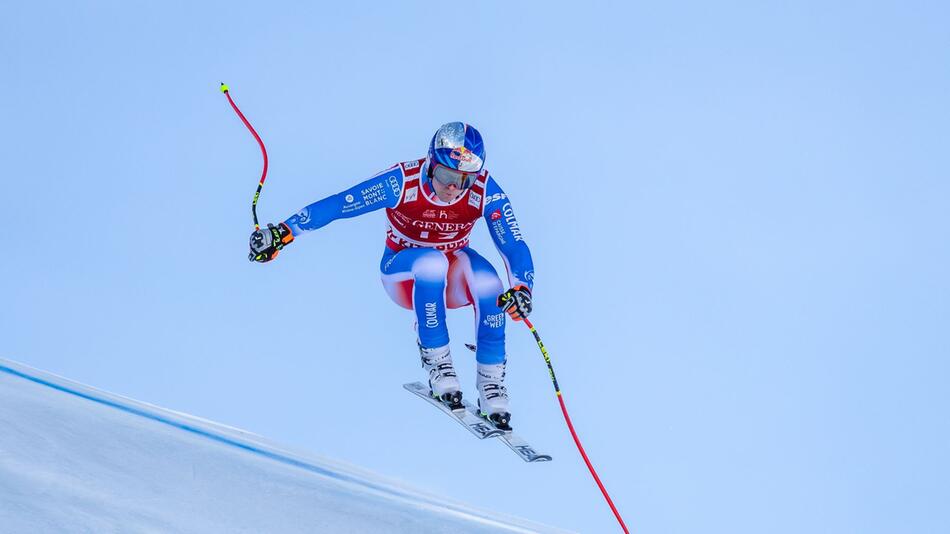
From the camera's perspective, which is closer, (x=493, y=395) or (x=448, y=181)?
(x=448, y=181)

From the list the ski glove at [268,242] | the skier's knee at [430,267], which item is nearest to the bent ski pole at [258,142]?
the ski glove at [268,242]

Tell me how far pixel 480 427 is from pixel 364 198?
1337 mm

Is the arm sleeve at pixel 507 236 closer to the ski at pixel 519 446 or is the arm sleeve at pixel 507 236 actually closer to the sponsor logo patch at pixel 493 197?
the sponsor logo patch at pixel 493 197

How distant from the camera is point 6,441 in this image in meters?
3.24

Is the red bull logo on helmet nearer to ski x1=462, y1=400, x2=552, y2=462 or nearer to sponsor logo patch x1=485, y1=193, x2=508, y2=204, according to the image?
sponsor logo patch x1=485, y1=193, x2=508, y2=204

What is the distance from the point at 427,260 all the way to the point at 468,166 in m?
0.56

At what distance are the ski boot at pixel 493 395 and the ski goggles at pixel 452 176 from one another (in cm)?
98

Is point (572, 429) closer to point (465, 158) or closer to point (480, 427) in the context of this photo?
point (480, 427)

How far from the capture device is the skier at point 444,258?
492cm

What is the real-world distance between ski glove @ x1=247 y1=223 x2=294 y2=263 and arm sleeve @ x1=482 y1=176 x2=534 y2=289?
42.3 inches

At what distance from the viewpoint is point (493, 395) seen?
→ 4.98m

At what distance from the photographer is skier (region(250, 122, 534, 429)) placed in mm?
4918

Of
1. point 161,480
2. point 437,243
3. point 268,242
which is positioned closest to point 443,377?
point 437,243

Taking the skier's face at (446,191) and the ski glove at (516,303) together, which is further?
the skier's face at (446,191)
